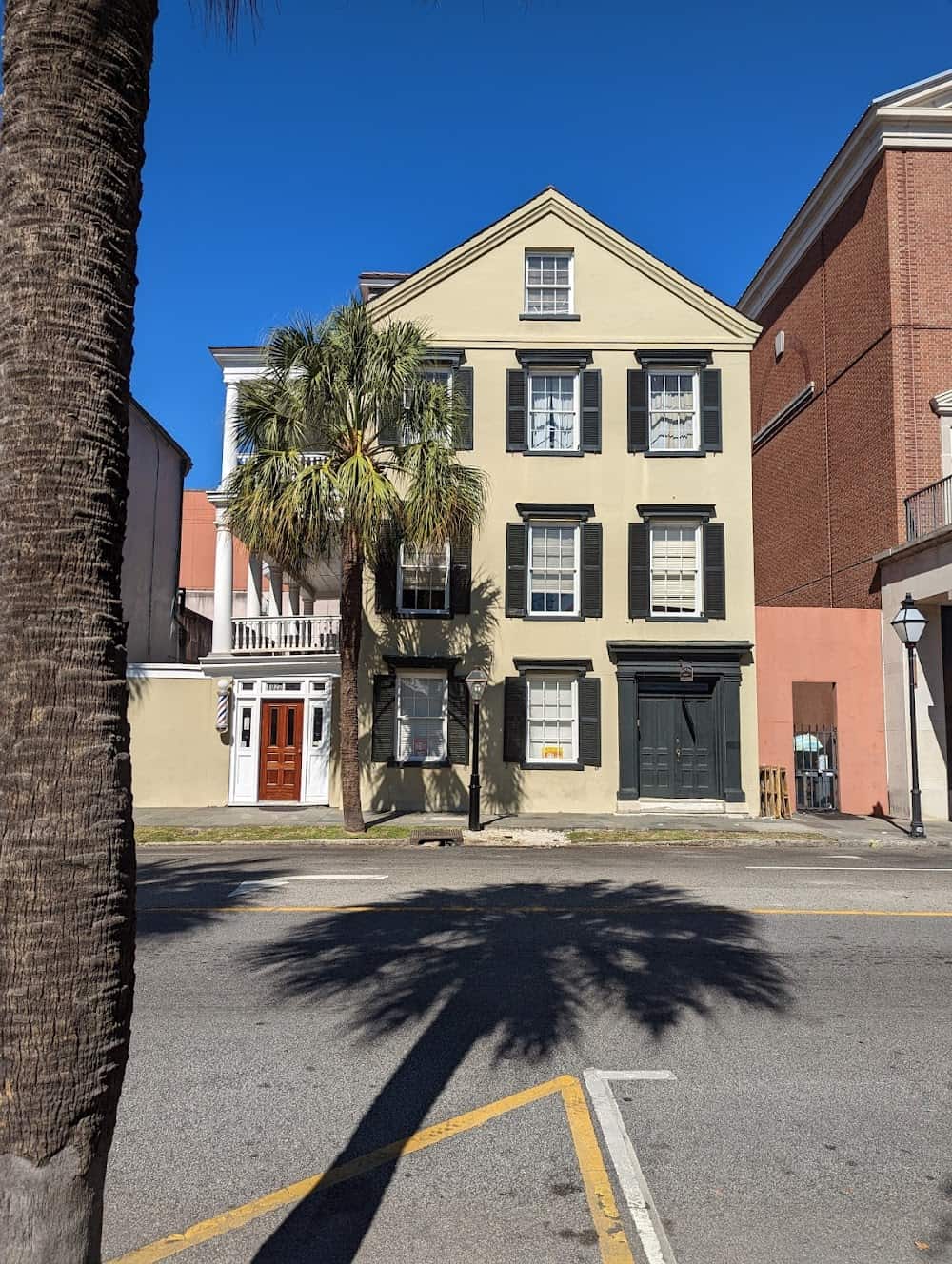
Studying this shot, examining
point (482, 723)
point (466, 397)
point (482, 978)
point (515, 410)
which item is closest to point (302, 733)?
point (482, 723)

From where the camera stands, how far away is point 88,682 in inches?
87.5

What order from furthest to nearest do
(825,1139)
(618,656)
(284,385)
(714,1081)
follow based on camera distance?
(618,656) < (284,385) < (714,1081) < (825,1139)

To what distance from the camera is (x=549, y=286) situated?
20.1 m

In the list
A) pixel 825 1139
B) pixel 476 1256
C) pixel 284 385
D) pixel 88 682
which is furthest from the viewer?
pixel 284 385

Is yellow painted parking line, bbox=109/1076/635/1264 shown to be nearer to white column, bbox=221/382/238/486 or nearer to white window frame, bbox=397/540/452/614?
white window frame, bbox=397/540/452/614

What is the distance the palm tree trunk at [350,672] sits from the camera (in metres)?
15.7

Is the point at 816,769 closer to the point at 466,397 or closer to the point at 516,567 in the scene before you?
the point at 516,567

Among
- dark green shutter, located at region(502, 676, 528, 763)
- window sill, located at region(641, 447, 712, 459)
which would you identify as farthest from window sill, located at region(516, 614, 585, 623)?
window sill, located at region(641, 447, 712, 459)

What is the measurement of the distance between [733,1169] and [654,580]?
1613 centimetres

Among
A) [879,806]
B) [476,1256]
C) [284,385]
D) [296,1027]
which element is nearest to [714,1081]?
[476,1256]

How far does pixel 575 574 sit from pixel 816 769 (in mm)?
6764

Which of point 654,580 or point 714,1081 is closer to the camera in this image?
point 714,1081

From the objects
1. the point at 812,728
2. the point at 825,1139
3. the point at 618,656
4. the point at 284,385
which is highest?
the point at 284,385

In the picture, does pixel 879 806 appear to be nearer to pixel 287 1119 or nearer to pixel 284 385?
pixel 284 385
